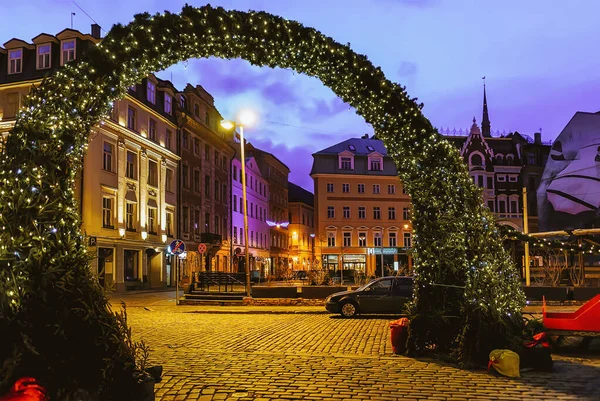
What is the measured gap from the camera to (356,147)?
75.2m

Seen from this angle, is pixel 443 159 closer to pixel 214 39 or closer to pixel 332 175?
pixel 214 39

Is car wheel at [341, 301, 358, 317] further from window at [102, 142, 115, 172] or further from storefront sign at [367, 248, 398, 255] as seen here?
storefront sign at [367, 248, 398, 255]

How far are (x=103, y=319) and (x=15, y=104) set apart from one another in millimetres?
34526

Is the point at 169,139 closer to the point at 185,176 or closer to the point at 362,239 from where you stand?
the point at 185,176

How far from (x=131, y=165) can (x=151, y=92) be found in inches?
259

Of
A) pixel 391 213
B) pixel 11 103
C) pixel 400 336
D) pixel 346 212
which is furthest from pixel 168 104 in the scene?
pixel 400 336

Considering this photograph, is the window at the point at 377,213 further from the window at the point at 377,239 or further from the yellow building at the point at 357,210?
the window at the point at 377,239

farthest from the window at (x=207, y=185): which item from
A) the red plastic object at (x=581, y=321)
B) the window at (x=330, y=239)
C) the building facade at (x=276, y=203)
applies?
the red plastic object at (x=581, y=321)

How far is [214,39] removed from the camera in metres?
7.11

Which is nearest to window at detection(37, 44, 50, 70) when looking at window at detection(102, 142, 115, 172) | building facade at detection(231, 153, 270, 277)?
window at detection(102, 142, 115, 172)

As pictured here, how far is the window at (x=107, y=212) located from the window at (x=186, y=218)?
36.7ft

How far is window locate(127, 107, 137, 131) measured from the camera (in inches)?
1570

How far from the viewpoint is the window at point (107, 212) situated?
121 feet

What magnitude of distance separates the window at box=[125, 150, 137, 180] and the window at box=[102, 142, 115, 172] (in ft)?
7.18
